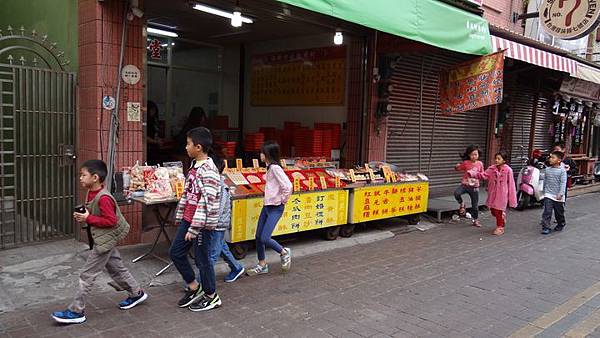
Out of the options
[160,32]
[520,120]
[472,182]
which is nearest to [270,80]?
[160,32]

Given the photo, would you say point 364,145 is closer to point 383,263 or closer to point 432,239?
point 432,239

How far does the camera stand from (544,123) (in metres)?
15.1

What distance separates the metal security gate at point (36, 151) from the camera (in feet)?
18.6

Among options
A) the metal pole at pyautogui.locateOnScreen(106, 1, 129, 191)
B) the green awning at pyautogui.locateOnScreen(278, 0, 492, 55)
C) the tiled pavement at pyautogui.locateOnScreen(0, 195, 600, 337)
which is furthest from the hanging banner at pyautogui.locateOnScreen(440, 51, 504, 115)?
the metal pole at pyautogui.locateOnScreen(106, 1, 129, 191)

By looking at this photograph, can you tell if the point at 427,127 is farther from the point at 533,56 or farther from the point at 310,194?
the point at 310,194

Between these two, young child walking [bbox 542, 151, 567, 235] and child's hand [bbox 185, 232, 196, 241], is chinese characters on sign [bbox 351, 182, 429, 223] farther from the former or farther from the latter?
child's hand [bbox 185, 232, 196, 241]

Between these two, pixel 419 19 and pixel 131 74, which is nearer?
pixel 131 74

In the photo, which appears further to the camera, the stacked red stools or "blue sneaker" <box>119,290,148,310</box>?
the stacked red stools

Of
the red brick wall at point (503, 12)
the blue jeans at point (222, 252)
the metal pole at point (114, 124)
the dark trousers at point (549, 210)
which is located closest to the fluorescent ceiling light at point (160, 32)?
the metal pole at point (114, 124)

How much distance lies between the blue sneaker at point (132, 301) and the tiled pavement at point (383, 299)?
6cm

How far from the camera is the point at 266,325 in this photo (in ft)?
13.6

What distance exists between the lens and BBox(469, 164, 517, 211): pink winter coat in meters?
8.30

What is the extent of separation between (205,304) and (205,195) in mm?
1030

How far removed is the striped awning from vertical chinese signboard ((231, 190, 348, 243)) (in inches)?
177
